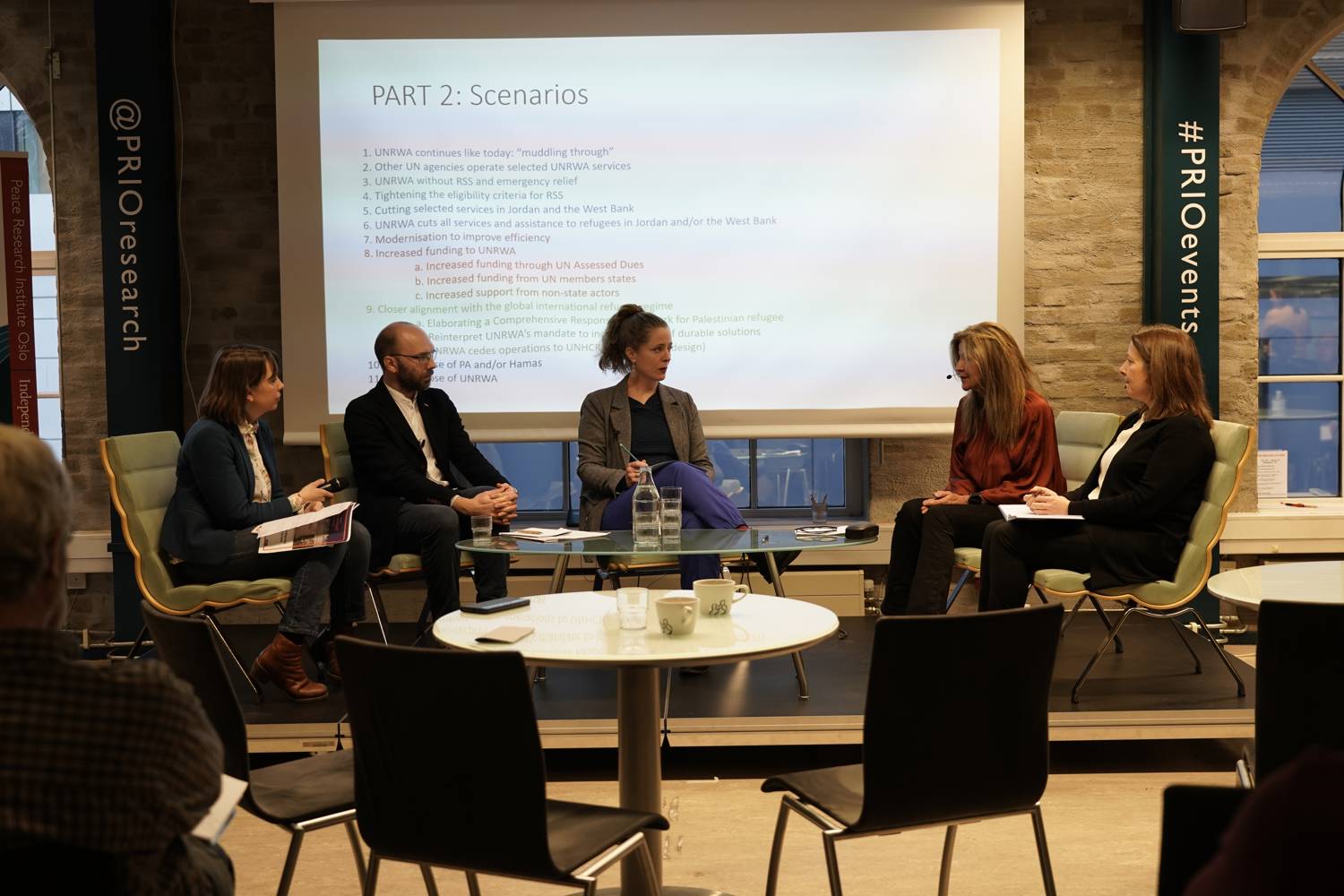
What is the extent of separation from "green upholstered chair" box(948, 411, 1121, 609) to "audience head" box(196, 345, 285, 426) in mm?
2648

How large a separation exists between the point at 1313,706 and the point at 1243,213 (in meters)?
3.98

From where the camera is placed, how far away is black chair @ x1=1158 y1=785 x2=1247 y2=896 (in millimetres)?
1402

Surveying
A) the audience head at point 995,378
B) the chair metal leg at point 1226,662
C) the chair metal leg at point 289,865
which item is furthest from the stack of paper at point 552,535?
the chair metal leg at point 1226,662

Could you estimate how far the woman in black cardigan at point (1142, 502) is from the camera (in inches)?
165

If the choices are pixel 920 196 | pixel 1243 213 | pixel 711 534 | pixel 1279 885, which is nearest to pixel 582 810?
pixel 1279 885

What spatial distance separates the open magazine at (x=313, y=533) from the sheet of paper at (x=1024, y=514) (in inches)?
88.8

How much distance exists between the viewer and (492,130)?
18.5 ft

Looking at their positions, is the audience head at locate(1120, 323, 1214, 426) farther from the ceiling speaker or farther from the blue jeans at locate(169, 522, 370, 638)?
the blue jeans at locate(169, 522, 370, 638)

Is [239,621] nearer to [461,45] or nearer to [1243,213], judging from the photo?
[461,45]

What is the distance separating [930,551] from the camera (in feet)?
15.4

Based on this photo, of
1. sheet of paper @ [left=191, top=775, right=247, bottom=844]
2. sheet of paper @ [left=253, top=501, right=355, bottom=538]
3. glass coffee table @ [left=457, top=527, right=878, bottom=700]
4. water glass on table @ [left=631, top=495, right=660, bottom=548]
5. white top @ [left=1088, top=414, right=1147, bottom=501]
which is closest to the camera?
sheet of paper @ [left=191, top=775, right=247, bottom=844]

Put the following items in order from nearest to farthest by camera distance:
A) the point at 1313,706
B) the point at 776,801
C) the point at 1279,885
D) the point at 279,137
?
the point at 1279,885 → the point at 1313,706 → the point at 776,801 → the point at 279,137

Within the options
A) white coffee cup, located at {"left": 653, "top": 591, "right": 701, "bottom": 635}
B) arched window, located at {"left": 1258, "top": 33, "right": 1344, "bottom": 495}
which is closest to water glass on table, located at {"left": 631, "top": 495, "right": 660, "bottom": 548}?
white coffee cup, located at {"left": 653, "top": 591, "right": 701, "bottom": 635}

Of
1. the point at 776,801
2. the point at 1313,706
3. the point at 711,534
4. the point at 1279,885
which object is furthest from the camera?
the point at 711,534
